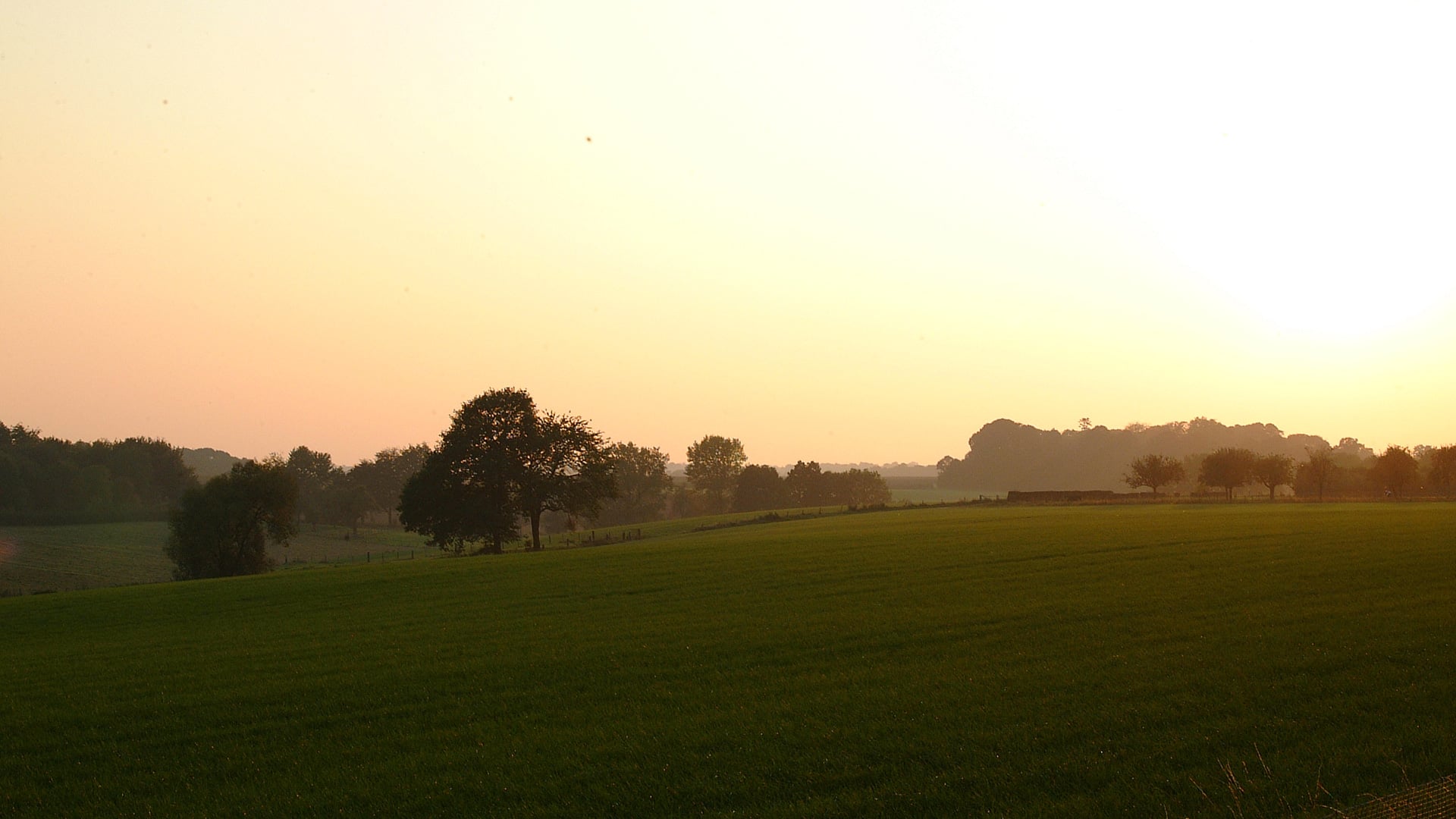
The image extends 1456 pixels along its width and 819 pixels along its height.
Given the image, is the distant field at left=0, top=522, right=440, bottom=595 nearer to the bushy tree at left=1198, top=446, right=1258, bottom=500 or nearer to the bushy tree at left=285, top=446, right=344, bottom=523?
the bushy tree at left=285, top=446, right=344, bottom=523

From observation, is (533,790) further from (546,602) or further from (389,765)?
(546,602)

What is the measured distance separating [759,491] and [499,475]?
85.5 metres

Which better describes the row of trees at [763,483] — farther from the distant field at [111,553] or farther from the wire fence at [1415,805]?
the wire fence at [1415,805]

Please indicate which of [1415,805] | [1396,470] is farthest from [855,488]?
[1415,805]

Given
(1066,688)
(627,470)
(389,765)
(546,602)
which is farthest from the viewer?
(627,470)

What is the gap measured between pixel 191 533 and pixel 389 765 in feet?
226

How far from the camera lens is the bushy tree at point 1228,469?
107375 millimetres

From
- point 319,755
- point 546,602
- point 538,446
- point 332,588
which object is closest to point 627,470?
point 538,446

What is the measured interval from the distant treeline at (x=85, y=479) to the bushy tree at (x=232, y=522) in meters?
50.9

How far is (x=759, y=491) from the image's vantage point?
484ft

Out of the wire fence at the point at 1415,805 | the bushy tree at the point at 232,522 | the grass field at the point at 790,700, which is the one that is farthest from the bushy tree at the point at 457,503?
the wire fence at the point at 1415,805

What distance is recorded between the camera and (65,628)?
2788cm

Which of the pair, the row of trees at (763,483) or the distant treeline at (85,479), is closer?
the distant treeline at (85,479)

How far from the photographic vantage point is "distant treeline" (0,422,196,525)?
106600mm
